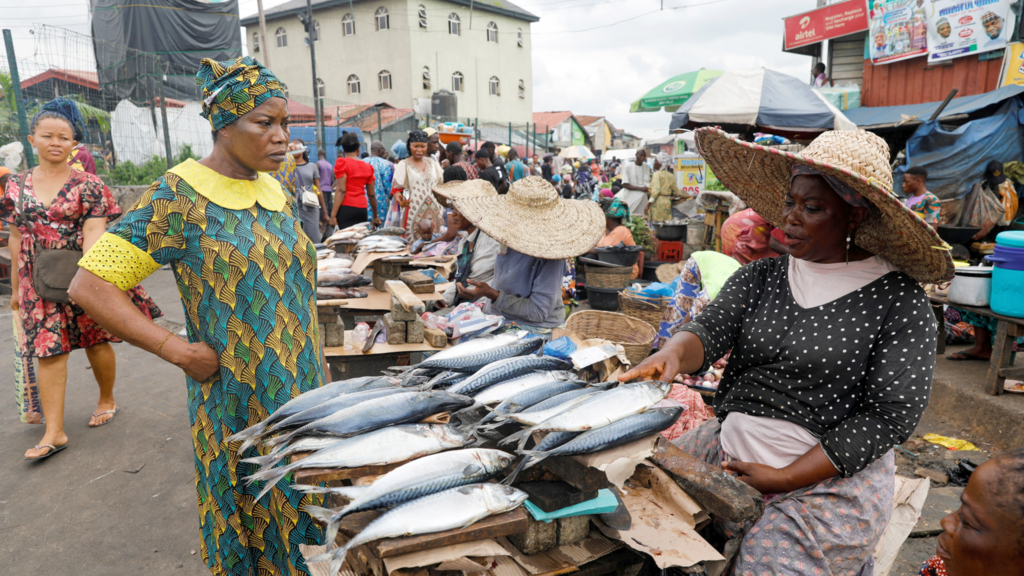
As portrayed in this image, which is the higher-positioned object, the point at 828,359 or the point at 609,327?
the point at 828,359

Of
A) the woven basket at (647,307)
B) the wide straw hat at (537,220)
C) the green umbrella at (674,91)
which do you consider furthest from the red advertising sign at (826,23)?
the wide straw hat at (537,220)

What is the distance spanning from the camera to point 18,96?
7176 millimetres

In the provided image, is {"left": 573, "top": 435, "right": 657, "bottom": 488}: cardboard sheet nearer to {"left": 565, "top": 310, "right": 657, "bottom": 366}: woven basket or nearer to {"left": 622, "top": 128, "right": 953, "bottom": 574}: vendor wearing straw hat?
{"left": 622, "top": 128, "right": 953, "bottom": 574}: vendor wearing straw hat

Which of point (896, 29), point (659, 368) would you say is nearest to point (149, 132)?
point (659, 368)

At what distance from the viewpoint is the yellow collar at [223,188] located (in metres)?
1.95

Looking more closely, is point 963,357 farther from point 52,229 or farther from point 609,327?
point 52,229

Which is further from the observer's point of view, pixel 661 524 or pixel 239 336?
pixel 239 336

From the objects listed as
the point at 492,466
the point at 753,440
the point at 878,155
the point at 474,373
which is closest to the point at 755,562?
the point at 753,440

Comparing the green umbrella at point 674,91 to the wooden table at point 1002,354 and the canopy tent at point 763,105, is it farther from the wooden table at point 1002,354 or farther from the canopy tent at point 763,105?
the wooden table at point 1002,354

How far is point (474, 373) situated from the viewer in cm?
191

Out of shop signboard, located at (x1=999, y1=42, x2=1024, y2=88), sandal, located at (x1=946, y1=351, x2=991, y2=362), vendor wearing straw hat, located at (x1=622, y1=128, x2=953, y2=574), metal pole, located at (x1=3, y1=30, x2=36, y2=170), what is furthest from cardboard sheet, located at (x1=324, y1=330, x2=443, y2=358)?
shop signboard, located at (x1=999, y1=42, x2=1024, y2=88)

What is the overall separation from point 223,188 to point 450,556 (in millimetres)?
1489

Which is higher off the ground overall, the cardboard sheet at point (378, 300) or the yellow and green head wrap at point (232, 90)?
the yellow and green head wrap at point (232, 90)

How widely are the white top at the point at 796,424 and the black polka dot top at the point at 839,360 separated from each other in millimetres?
25
